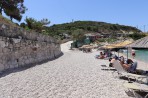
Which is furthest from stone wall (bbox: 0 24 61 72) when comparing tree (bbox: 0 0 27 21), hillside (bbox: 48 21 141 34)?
hillside (bbox: 48 21 141 34)

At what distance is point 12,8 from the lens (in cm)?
2766

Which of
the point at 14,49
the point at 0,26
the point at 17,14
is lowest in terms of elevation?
the point at 14,49

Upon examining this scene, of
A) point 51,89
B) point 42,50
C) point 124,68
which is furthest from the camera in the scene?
point 42,50

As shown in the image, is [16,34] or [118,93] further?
[16,34]

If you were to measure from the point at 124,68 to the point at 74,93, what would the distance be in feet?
18.7

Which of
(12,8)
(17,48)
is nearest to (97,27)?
(12,8)

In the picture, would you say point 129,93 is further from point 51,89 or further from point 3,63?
point 3,63

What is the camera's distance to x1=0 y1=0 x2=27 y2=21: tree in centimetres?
2683

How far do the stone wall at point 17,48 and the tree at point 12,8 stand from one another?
966cm

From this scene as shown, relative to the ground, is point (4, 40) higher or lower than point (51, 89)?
higher

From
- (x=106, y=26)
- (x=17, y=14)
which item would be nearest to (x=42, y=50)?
(x=17, y=14)

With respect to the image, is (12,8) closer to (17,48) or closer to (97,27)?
(17,48)

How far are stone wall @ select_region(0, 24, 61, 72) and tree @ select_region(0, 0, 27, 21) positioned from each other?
9.66 m

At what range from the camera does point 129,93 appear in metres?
7.96
